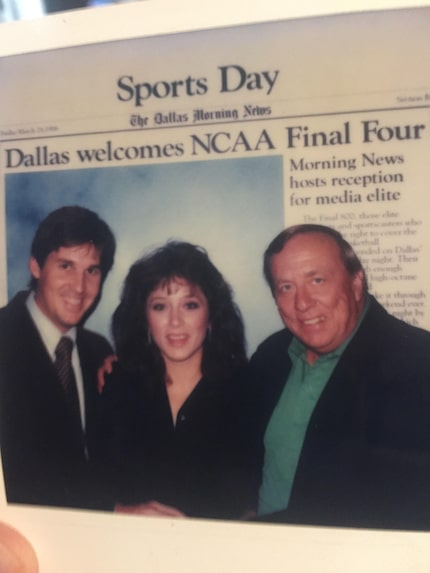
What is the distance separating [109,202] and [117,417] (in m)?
0.14

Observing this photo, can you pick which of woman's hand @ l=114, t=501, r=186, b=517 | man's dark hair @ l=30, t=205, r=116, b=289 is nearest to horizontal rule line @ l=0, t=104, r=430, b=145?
man's dark hair @ l=30, t=205, r=116, b=289

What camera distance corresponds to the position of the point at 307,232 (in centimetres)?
32

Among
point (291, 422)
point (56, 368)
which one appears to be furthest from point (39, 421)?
point (291, 422)

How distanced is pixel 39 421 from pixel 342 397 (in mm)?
194

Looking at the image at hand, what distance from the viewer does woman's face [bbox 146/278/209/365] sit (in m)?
0.32

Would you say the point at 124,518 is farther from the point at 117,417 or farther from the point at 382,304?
the point at 382,304

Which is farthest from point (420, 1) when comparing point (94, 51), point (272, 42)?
point (94, 51)

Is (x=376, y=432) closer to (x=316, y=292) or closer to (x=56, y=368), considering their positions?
(x=316, y=292)

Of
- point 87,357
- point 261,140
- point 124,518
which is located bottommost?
point 124,518

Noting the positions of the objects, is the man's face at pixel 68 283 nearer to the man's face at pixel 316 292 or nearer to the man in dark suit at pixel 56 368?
the man in dark suit at pixel 56 368

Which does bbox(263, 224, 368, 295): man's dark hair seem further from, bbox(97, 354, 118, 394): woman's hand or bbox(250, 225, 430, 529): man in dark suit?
bbox(97, 354, 118, 394): woman's hand

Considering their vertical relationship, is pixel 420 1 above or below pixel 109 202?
above

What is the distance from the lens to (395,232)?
31cm

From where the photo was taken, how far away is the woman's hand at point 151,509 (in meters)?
0.33
